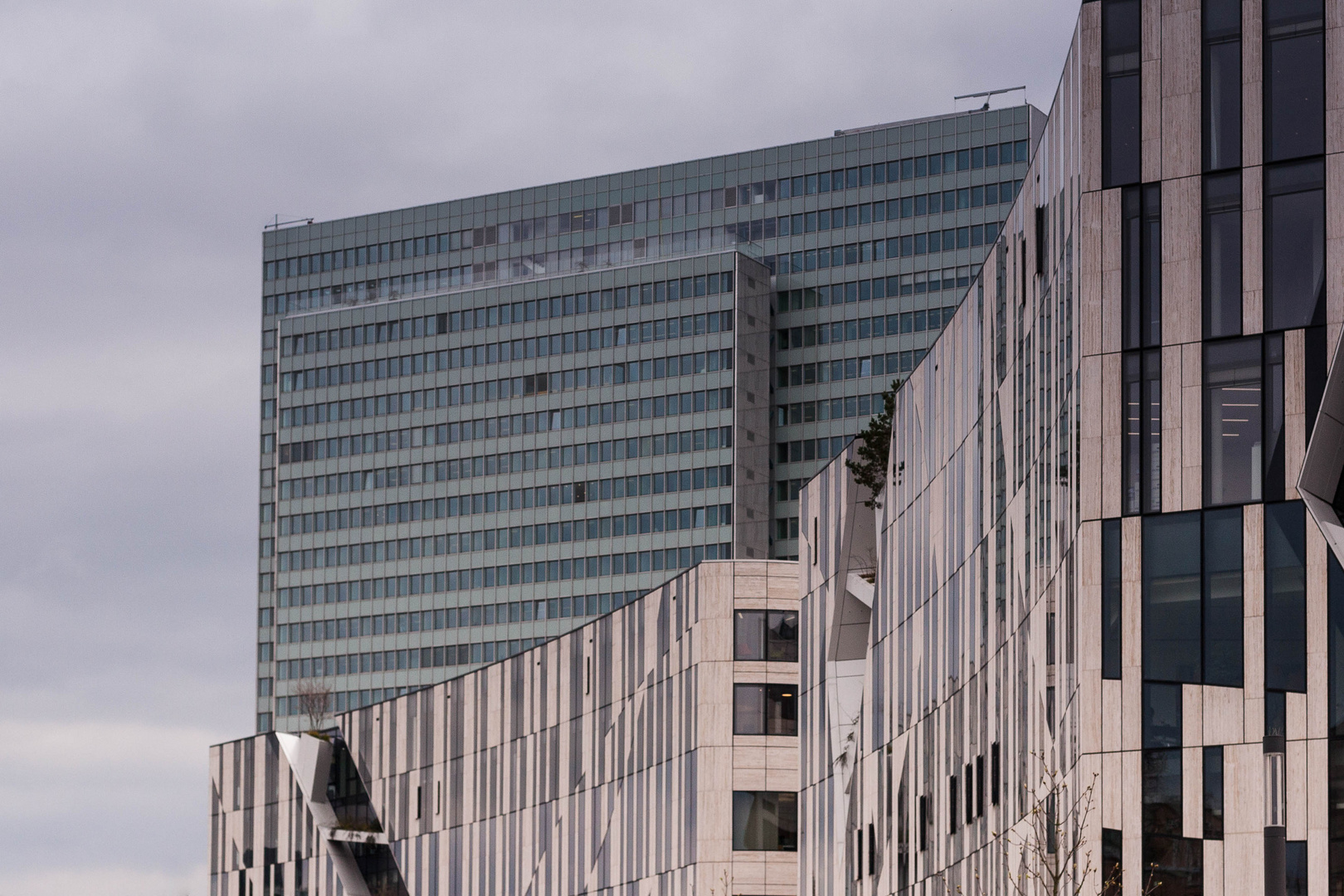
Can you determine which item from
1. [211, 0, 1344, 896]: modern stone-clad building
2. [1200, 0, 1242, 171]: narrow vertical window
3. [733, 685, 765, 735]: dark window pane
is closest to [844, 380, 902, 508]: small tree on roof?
[211, 0, 1344, 896]: modern stone-clad building

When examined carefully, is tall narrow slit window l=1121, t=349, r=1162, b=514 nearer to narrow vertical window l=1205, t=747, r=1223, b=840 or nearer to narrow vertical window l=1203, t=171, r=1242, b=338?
narrow vertical window l=1203, t=171, r=1242, b=338

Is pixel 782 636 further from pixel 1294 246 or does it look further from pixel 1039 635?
pixel 1294 246

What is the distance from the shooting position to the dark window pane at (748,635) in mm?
76875

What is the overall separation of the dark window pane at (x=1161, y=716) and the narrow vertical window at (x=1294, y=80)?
9.19 meters

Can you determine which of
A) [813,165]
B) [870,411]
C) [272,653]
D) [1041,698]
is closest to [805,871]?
[1041,698]

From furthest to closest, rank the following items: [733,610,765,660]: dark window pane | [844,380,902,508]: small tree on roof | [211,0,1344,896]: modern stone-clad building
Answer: [733,610,765,660]: dark window pane, [844,380,902,508]: small tree on roof, [211,0,1344,896]: modern stone-clad building

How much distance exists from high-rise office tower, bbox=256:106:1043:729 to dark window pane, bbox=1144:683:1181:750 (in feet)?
386

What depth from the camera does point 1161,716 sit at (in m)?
40.0

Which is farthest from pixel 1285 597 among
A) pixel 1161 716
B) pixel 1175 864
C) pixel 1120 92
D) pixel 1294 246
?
pixel 1120 92

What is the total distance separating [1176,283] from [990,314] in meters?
11.4

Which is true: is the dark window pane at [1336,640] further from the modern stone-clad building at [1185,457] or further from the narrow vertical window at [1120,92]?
the narrow vertical window at [1120,92]

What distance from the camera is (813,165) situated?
167m

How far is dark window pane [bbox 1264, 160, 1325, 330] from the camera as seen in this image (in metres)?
39.7

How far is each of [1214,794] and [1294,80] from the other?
12.1m
